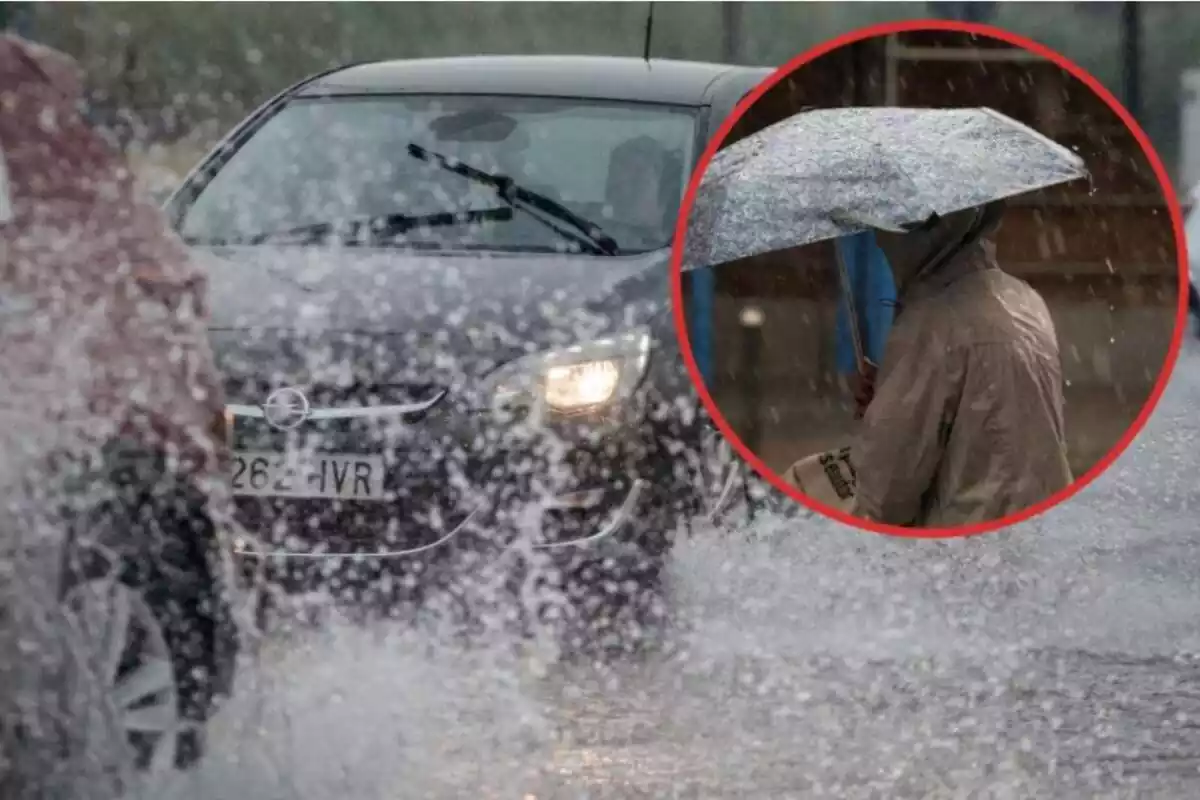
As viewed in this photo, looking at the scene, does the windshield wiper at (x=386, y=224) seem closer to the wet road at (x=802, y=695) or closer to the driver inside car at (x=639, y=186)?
the driver inside car at (x=639, y=186)

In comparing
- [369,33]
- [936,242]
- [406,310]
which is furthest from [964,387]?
[369,33]

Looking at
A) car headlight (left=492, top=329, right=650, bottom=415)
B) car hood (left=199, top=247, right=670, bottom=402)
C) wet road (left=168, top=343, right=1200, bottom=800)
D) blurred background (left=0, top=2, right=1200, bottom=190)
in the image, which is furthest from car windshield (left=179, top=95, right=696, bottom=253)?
blurred background (left=0, top=2, right=1200, bottom=190)

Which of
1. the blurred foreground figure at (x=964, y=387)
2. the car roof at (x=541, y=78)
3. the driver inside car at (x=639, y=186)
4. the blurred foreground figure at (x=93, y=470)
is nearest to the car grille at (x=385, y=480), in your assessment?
the blurred foreground figure at (x=93, y=470)

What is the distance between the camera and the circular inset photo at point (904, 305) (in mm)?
3248

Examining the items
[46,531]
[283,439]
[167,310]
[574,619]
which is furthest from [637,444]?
[46,531]

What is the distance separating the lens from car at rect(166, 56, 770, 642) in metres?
4.40

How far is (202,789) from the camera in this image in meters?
3.66

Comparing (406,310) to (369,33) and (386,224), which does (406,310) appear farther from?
(369,33)

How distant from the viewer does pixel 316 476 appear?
14.4 ft

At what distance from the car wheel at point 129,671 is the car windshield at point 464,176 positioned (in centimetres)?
161

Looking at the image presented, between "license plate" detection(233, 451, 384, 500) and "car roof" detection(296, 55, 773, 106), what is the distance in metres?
1.47

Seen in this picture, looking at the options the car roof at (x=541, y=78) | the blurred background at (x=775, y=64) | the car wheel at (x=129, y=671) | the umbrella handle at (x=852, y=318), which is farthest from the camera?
the car roof at (x=541, y=78)

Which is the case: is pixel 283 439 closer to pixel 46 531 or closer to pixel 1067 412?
pixel 46 531

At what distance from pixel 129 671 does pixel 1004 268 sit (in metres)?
1.69
